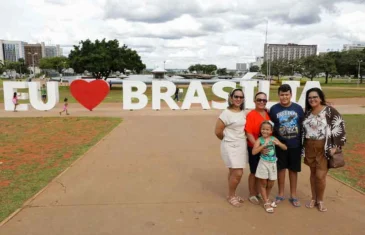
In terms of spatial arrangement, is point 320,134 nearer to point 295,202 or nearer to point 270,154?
point 270,154

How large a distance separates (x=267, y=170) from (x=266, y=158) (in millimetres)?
163

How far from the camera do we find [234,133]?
158 inches

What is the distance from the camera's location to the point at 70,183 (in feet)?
16.5

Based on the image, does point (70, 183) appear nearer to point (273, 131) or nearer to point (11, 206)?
point (11, 206)

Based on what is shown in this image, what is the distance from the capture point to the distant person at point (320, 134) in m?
3.79

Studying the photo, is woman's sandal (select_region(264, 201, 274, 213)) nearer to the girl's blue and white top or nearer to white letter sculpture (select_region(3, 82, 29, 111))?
the girl's blue and white top

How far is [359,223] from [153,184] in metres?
2.92

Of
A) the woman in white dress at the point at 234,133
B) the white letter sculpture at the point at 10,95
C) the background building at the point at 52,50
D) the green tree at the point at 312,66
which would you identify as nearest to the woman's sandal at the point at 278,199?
the woman in white dress at the point at 234,133

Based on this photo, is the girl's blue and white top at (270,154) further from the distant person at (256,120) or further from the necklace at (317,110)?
the necklace at (317,110)

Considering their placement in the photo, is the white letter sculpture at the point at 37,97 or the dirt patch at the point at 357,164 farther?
the white letter sculpture at the point at 37,97

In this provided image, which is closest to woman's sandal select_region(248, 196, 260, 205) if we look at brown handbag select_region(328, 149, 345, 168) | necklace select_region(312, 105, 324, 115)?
brown handbag select_region(328, 149, 345, 168)

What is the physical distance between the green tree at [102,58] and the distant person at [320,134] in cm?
Answer: 3623

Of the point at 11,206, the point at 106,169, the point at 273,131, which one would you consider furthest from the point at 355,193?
the point at 11,206

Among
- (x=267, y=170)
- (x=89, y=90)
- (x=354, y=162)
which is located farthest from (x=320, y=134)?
(x=89, y=90)
